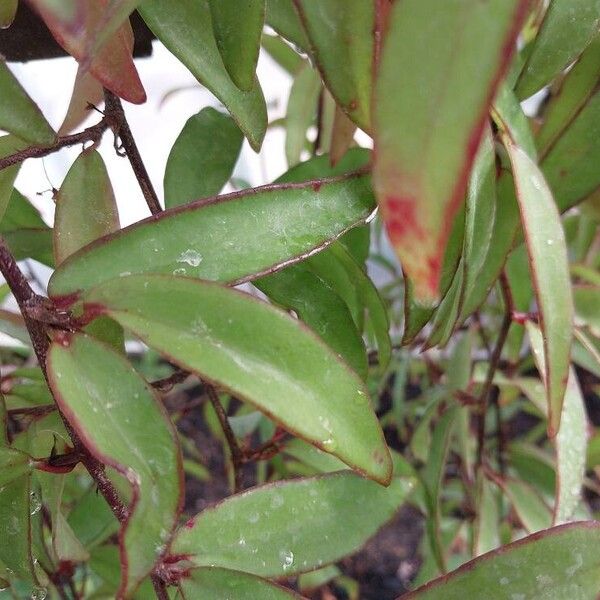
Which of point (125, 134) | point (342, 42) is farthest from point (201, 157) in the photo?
point (342, 42)

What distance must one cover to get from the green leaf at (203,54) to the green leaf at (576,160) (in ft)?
0.59

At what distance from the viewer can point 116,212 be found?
14.3 inches

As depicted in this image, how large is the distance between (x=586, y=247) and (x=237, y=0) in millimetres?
598

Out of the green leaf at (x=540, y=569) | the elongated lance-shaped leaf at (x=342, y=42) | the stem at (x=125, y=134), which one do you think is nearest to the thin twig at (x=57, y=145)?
the stem at (x=125, y=134)

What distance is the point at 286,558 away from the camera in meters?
0.32

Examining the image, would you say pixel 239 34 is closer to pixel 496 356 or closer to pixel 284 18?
pixel 284 18

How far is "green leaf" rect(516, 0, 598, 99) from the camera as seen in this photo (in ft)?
1.03

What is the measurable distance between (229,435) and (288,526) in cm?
10

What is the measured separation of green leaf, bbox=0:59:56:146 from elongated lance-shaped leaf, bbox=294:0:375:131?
135 millimetres

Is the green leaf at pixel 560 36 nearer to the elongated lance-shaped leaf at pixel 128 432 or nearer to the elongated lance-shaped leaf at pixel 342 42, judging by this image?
the elongated lance-shaped leaf at pixel 342 42

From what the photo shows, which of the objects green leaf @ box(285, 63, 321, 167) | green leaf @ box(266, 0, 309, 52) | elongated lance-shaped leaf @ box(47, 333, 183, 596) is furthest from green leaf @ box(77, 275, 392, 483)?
green leaf @ box(285, 63, 321, 167)

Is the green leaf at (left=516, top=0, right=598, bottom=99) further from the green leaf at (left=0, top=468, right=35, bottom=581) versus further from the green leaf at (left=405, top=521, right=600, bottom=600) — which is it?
the green leaf at (left=0, top=468, right=35, bottom=581)

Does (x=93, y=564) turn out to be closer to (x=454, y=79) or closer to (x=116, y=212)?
(x=116, y=212)

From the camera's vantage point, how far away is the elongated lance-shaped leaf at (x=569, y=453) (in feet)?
1.35
